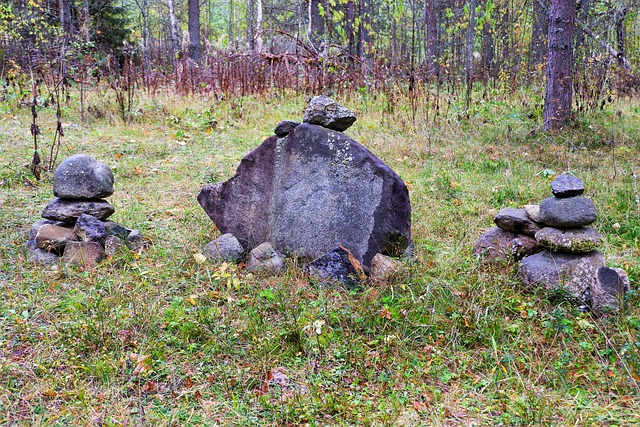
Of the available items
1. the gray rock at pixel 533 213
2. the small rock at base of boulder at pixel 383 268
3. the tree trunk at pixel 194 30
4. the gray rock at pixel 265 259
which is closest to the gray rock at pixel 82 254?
the gray rock at pixel 265 259

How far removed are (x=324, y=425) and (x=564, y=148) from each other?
5787mm

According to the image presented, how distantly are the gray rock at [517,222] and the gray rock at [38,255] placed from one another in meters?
3.49

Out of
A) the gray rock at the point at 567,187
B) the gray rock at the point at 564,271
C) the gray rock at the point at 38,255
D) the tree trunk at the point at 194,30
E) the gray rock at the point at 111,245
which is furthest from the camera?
the tree trunk at the point at 194,30

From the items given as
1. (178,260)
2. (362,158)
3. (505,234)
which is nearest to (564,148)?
(505,234)

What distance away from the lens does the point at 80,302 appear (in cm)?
351

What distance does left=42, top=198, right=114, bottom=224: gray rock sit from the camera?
14.2 feet

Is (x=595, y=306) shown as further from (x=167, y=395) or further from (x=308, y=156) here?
(x=167, y=395)

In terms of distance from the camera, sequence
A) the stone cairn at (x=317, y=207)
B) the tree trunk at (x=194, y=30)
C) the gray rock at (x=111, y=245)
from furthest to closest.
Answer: the tree trunk at (x=194, y=30)
the gray rock at (x=111, y=245)
the stone cairn at (x=317, y=207)

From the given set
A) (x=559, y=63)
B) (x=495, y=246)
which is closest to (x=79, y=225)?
(x=495, y=246)

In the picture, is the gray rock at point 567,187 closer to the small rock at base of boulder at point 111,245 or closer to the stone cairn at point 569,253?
the stone cairn at point 569,253

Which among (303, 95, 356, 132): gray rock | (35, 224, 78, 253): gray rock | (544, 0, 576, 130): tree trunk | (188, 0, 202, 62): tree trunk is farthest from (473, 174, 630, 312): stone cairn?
(188, 0, 202, 62): tree trunk

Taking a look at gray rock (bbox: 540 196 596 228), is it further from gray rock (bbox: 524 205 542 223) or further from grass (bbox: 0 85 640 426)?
grass (bbox: 0 85 640 426)

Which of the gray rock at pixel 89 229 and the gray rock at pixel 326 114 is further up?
the gray rock at pixel 326 114

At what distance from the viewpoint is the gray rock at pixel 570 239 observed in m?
3.51
